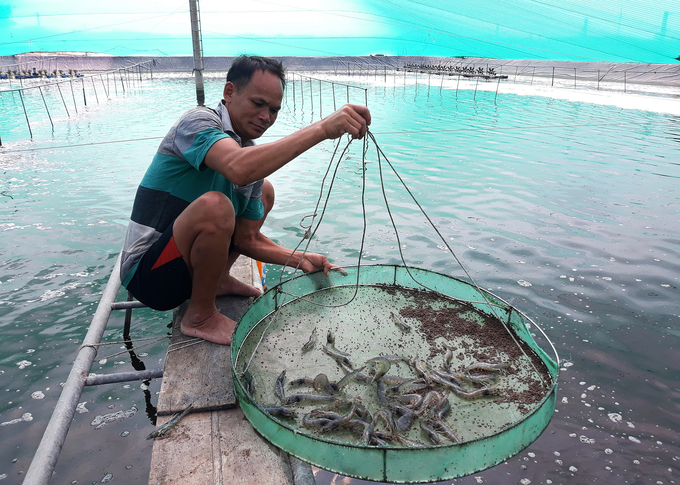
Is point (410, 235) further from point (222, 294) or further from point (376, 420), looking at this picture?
point (376, 420)

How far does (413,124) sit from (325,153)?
463 centimetres

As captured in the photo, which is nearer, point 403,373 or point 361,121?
point 361,121


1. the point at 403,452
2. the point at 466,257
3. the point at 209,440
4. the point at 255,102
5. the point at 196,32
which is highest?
the point at 196,32

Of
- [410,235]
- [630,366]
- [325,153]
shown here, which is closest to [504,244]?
[410,235]

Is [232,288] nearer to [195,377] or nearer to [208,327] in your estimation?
[208,327]

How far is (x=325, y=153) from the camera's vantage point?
977cm

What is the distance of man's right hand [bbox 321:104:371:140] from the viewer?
1.82 m

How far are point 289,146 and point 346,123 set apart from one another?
242mm

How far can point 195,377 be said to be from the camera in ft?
7.00

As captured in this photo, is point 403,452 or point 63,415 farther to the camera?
point 63,415

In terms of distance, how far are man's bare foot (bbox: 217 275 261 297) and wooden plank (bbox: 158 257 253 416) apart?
0.33 m

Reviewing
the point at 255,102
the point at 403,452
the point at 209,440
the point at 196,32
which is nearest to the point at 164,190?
the point at 255,102

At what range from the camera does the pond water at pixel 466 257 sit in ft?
8.19

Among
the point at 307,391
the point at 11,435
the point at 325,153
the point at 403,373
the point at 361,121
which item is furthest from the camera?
the point at 325,153
